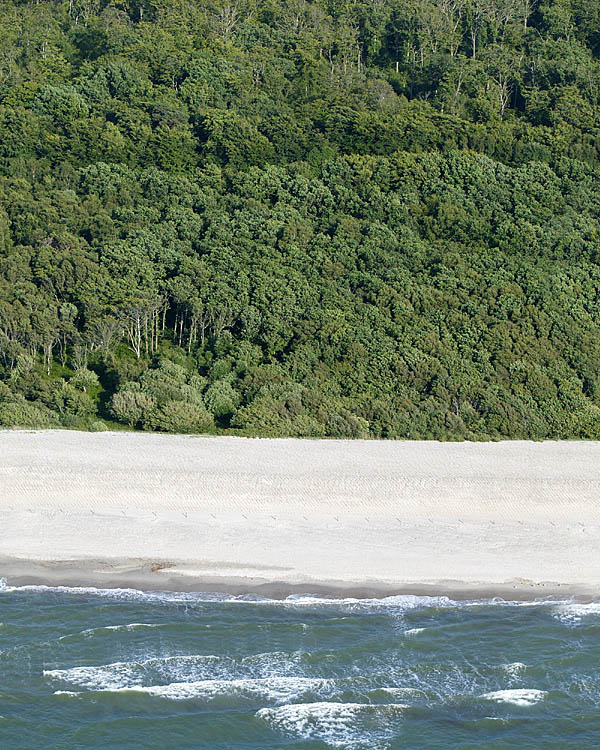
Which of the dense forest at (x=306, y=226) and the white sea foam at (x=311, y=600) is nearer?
the white sea foam at (x=311, y=600)

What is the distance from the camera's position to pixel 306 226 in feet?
117

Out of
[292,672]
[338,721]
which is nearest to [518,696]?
[338,721]

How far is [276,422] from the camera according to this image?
26188 millimetres

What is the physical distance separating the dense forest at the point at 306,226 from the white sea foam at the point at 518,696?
1227cm

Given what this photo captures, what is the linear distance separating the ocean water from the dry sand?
640 mm

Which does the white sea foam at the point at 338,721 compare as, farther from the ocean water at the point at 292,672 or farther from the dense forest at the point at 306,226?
the dense forest at the point at 306,226

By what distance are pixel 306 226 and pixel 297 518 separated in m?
18.5

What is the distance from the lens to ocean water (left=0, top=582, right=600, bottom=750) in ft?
44.6

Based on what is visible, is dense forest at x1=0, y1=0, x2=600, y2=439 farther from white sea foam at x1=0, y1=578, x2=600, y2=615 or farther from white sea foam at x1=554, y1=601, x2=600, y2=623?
white sea foam at x1=554, y1=601, x2=600, y2=623

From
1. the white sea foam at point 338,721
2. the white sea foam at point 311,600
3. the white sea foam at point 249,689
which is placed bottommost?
the white sea foam at point 338,721

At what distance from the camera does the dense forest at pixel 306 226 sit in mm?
28172

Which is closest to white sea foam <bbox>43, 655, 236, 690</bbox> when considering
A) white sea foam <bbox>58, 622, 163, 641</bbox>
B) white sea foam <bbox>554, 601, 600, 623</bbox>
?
white sea foam <bbox>58, 622, 163, 641</bbox>

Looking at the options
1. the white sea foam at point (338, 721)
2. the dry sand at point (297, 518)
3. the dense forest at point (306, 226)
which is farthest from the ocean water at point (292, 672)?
the dense forest at point (306, 226)

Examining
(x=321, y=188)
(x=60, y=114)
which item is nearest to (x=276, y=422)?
(x=321, y=188)
